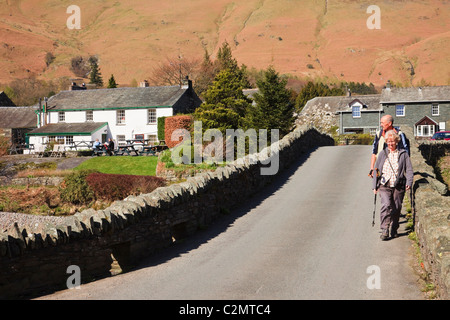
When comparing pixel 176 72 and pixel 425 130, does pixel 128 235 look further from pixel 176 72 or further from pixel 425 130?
pixel 176 72

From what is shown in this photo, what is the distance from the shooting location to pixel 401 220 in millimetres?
11664

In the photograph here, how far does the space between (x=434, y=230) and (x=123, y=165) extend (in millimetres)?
27063

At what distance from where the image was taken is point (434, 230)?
24.1ft

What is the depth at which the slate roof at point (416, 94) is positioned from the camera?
5917cm

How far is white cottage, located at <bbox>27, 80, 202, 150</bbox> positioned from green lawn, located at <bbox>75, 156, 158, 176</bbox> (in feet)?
50.3

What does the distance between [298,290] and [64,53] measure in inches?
7459

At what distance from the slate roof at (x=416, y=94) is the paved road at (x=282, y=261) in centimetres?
5005

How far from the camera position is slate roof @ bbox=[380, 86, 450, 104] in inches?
2330

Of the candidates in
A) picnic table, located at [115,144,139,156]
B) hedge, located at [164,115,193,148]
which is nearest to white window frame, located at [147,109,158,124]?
hedge, located at [164,115,193,148]

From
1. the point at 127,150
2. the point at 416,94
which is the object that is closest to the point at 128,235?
the point at 127,150

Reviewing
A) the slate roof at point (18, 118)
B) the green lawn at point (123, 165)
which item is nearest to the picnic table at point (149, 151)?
the green lawn at point (123, 165)

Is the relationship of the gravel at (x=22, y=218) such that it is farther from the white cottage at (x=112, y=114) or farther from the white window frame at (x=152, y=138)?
the white cottage at (x=112, y=114)
